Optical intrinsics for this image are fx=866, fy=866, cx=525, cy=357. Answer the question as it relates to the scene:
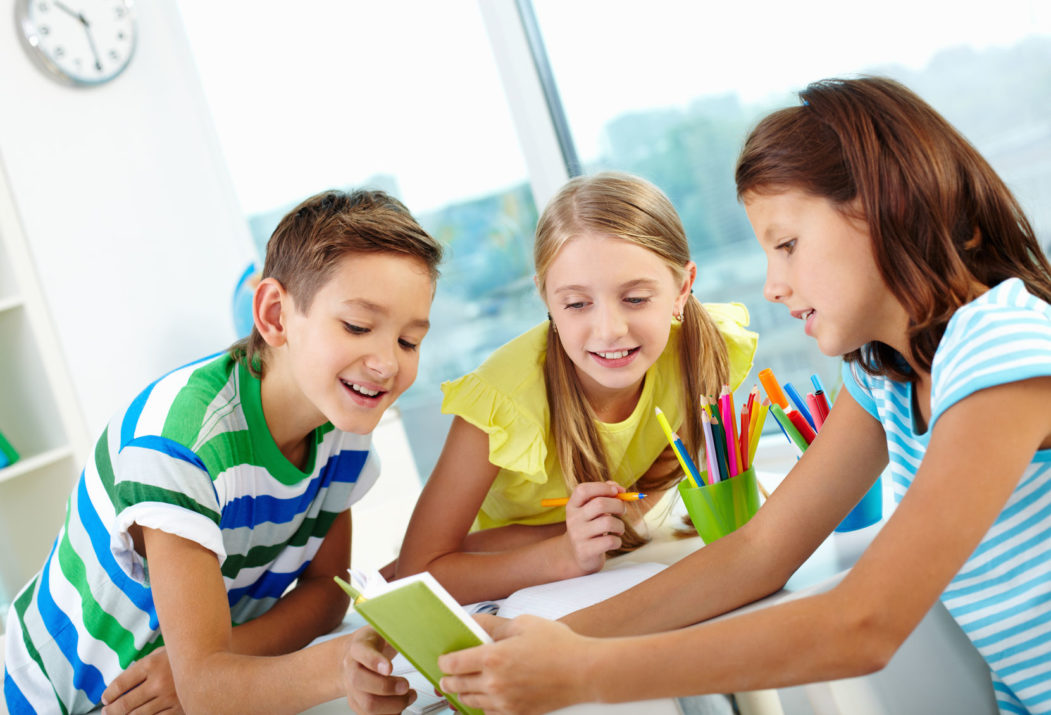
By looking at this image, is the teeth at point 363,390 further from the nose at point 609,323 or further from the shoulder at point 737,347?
the shoulder at point 737,347

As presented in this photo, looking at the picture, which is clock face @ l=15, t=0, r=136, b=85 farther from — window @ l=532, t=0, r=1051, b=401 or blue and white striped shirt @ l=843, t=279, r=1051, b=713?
blue and white striped shirt @ l=843, t=279, r=1051, b=713

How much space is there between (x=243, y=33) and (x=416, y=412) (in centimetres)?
135

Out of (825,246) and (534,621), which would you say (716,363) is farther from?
(534,621)

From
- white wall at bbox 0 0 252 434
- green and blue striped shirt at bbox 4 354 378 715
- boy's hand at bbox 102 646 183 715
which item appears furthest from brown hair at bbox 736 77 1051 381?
white wall at bbox 0 0 252 434

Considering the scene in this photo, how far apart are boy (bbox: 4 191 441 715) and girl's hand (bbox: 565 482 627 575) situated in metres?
0.27

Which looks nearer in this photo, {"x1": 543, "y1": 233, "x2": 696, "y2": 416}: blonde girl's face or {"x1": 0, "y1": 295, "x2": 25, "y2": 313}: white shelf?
{"x1": 543, "y1": 233, "x2": 696, "y2": 416}: blonde girl's face

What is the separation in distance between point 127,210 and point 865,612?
92.1 inches

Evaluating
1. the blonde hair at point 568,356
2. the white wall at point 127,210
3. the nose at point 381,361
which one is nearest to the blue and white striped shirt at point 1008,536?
the blonde hair at point 568,356

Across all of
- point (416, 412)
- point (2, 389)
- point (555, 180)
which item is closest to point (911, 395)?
point (555, 180)

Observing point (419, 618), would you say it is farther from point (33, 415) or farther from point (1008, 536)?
point (33, 415)

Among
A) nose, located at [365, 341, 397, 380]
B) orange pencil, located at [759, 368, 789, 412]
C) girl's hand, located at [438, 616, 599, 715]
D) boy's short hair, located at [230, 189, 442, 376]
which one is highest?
boy's short hair, located at [230, 189, 442, 376]

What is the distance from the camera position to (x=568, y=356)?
1.19 metres

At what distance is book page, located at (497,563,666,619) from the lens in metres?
0.86

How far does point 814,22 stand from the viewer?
74.4 inches
